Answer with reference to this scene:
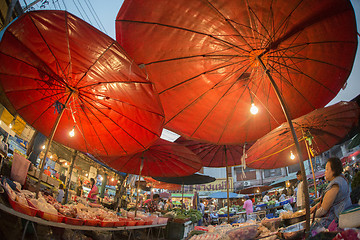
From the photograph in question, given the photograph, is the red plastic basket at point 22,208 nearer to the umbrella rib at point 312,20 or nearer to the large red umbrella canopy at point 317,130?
the umbrella rib at point 312,20

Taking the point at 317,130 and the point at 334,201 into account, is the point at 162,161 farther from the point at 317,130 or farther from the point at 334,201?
the point at 334,201

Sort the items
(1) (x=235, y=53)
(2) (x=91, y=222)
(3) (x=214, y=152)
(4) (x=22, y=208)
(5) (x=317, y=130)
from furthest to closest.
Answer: (3) (x=214, y=152)
(5) (x=317, y=130)
(2) (x=91, y=222)
(1) (x=235, y=53)
(4) (x=22, y=208)

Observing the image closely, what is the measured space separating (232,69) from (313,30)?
53.9 inches

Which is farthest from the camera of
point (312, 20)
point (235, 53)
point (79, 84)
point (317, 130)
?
point (317, 130)

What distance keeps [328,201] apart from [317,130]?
4066 mm

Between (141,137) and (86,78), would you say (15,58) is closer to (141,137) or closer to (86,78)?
(86,78)

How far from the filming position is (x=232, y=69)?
3750 mm

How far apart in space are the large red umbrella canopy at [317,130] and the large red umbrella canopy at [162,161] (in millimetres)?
2231

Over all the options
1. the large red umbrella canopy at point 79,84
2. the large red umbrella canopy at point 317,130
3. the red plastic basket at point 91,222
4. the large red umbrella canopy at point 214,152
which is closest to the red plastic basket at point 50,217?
the red plastic basket at point 91,222

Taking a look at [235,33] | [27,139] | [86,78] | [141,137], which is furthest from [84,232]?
[27,139]

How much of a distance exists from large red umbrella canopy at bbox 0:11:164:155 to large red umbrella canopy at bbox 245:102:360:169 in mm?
3299

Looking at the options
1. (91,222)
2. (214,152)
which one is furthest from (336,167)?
(214,152)

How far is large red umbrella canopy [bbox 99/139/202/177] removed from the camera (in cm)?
680

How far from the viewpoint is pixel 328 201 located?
2.66 metres
